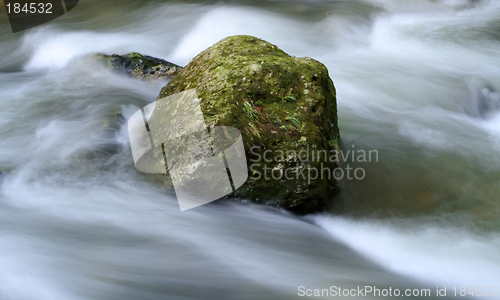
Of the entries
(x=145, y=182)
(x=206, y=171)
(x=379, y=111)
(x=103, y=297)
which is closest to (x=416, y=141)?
(x=379, y=111)

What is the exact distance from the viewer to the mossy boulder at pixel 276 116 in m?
4.23

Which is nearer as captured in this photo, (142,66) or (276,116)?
(276,116)

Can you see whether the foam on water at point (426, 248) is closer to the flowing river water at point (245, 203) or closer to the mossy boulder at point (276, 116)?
the flowing river water at point (245, 203)

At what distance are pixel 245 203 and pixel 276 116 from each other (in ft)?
3.13

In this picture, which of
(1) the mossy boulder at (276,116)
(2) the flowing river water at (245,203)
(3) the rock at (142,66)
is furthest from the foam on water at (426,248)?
(3) the rock at (142,66)

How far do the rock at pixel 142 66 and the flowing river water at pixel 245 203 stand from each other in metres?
0.21

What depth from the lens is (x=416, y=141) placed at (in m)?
5.96

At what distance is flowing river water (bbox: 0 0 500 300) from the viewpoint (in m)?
3.43

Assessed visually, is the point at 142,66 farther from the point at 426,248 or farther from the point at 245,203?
the point at 426,248

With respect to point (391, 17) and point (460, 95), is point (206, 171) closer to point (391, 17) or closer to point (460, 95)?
point (460, 95)

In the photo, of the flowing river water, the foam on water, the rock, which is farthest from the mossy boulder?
the rock

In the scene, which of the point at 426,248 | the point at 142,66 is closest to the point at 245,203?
the point at 426,248

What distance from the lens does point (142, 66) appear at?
23.7 feet

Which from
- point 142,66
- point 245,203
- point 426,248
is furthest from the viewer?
point 142,66
